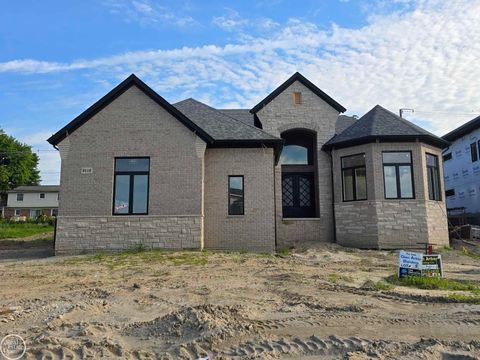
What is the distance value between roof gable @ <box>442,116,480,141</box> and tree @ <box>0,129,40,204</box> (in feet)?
200

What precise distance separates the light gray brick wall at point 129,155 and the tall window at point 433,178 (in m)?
9.90

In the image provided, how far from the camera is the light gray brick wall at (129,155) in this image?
13602 mm

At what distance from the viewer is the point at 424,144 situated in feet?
51.9

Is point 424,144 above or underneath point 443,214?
above

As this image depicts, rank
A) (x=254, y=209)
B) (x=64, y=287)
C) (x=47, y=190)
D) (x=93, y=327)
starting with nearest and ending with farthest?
(x=93, y=327) < (x=64, y=287) < (x=254, y=209) < (x=47, y=190)

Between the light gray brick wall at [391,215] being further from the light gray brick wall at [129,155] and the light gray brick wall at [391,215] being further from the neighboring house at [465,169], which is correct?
the neighboring house at [465,169]

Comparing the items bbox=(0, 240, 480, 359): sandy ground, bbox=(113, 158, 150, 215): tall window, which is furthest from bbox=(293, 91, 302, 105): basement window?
bbox=(0, 240, 480, 359): sandy ground

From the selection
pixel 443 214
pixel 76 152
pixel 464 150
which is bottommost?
pixel 443 214

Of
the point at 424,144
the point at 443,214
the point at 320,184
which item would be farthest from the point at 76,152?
the point at 443,214

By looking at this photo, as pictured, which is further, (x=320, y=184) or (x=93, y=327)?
(x=320, y=184)

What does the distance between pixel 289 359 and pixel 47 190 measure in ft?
210

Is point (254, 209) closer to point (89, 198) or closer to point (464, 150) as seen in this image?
point (89, 198)

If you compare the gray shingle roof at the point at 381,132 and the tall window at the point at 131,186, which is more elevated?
the gray shingle roof at the point at 381,132

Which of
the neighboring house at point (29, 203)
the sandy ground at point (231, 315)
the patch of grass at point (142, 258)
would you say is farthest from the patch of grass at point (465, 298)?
the neighboring house at point (29, 203)
